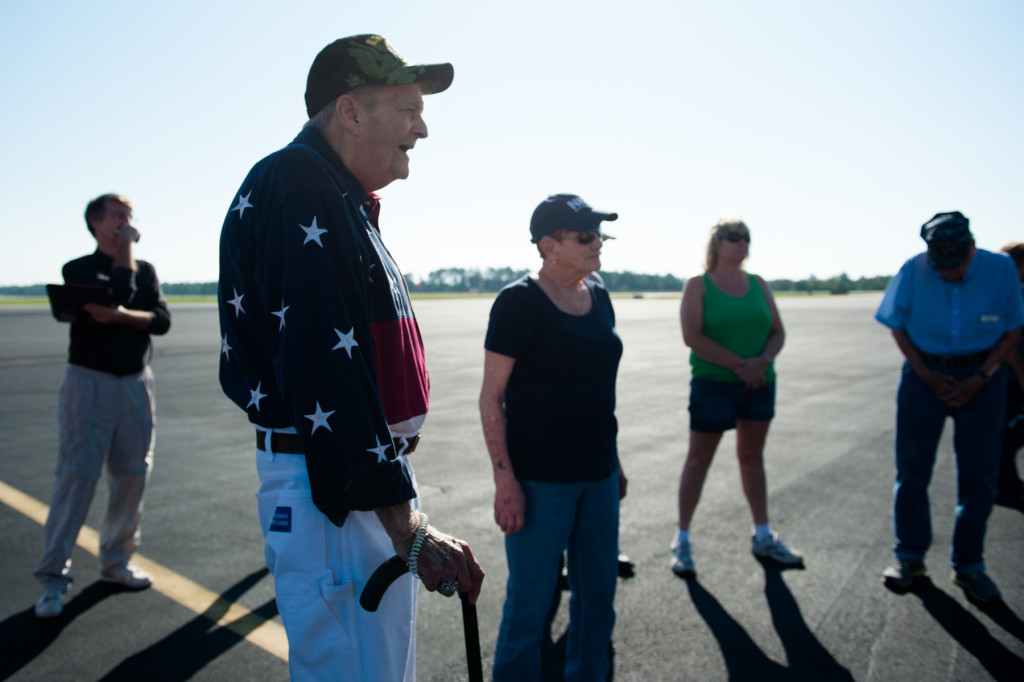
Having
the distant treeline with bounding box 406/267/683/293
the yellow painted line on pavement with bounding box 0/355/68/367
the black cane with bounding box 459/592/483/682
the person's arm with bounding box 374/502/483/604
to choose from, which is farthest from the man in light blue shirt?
the distant treeline with bounding box 406/267/683/293

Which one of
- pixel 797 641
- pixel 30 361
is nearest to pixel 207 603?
pixel 797 641

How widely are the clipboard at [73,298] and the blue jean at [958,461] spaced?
4686 millimetres

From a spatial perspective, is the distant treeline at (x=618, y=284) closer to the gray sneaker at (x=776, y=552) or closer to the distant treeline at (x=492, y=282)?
the distant treeline at (x=492, y=282)

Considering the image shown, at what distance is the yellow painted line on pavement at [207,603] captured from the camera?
315cm

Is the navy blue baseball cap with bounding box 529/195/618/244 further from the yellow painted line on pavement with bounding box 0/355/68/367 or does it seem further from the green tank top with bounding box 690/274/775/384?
the yellow painted line on pavement with bounding box 0/355/68/367

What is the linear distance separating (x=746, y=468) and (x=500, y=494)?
218 cm

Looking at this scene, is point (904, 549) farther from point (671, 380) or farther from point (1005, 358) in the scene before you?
point (671, 380)

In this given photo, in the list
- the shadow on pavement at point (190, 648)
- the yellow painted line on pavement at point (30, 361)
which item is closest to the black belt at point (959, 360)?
the shadow on pavement at point (190, 648)

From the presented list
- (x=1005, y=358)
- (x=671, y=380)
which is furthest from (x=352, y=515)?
(x=671, y=380)

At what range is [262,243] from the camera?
1358mm

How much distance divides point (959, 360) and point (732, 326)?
1293mm

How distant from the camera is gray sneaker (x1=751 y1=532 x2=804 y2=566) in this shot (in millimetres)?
3984

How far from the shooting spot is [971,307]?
3719 mm

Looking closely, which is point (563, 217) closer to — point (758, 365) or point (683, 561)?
point (758, 365)
